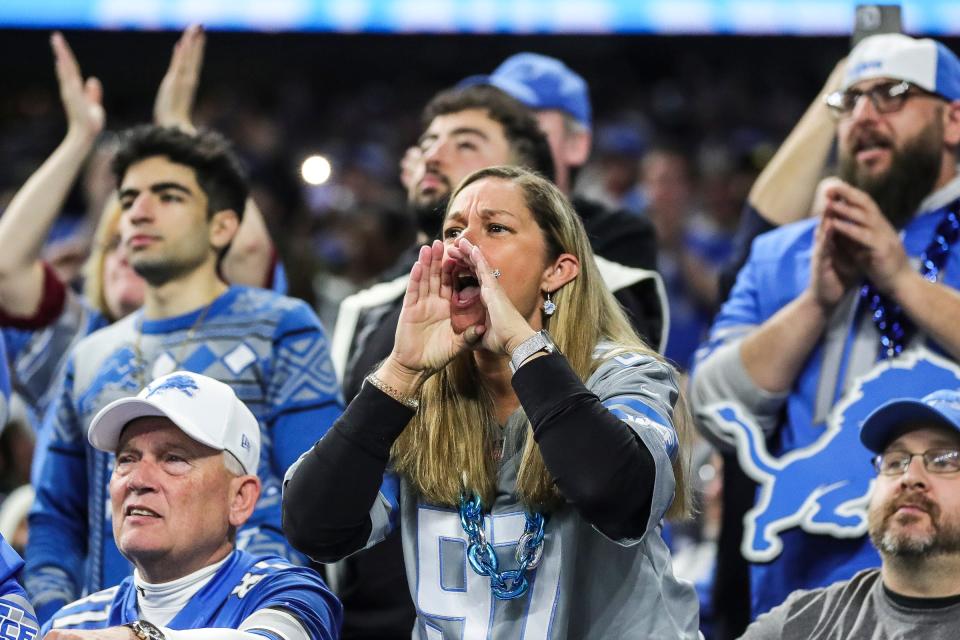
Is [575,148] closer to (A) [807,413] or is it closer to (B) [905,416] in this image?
(A) [807,413]

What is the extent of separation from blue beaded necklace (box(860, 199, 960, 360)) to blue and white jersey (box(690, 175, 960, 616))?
23 millimetres

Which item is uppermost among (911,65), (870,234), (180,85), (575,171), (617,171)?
(617,171)

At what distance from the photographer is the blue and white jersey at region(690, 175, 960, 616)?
4.14 metres

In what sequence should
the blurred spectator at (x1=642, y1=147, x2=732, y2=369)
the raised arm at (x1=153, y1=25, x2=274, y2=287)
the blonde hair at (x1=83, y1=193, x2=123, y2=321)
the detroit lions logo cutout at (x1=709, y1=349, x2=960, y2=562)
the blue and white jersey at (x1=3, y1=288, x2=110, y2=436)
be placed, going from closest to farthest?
the detroit lions logo cutout at (x1=709, y1=349, x2=960, y2=562) → the raised arm at (x1=153, y1=25, x2=274, y2=287) → the blonde hair at (x1=83, y1=193, x2=123, y2=321) → the blue and white jersey at (x1=3, y1=288, x2=110, y2=436) → the blurred spectator at (x1=642, y1=147, x2=732, y2=369)

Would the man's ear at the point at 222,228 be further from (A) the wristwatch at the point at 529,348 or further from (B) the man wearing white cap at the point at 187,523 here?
(A) the wristwatch at the point at 529,348

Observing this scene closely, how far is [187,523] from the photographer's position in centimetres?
336

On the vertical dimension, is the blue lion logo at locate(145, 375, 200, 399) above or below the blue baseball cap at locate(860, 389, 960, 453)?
above

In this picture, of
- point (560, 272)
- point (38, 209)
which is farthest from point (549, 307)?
point (38, 209)

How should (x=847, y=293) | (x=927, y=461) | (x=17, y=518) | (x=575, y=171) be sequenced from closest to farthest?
1. (x=927, y=461)
2. (x=847, y=293)
3. (x=575, y=171)
4. (x=17, y=518)

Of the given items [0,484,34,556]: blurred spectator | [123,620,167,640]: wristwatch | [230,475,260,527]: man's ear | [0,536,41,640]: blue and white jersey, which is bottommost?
[123,620,167,640]: wristwatch

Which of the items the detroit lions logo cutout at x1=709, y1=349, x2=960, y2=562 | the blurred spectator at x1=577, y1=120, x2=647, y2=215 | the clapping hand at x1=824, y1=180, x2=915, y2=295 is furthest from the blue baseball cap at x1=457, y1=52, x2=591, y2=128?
the blurred spectator at x1=577, y1=120, x2=647, y2=215

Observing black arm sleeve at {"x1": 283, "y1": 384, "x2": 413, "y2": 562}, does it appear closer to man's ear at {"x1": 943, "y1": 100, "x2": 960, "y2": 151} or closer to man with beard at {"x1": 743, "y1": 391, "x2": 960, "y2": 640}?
man with beard at {"x1": 743, "y1": 391, "x2": 960, "y2": 640}

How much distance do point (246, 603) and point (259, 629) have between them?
20 cm

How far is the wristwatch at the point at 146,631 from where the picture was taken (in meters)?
2.87
